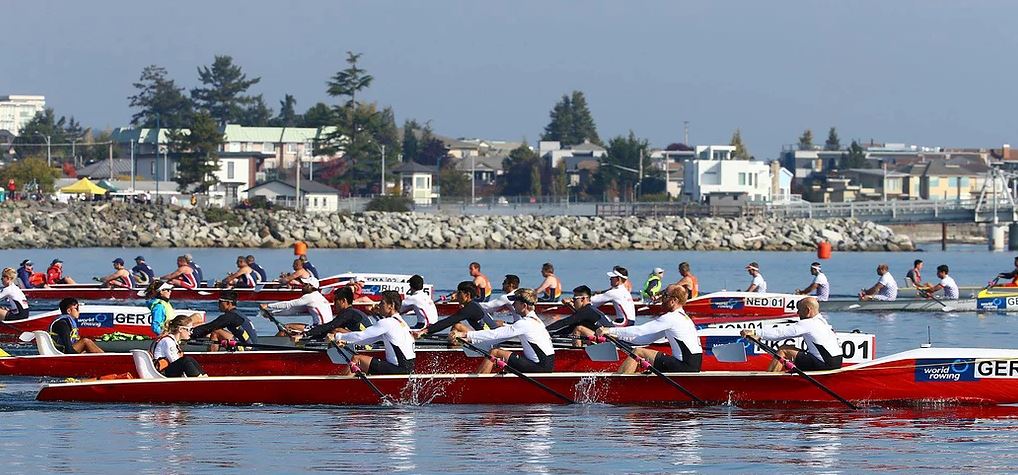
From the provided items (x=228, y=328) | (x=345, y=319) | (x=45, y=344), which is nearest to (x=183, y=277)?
(x=45, y=344)

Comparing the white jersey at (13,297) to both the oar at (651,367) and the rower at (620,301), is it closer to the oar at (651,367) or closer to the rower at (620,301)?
the rower at (620,301)

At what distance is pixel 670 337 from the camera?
20.8 metres

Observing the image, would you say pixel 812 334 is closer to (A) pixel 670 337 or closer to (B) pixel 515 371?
(A) pixel 670 337

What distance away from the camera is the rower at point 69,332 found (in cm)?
2491

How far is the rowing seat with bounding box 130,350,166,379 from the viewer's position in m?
21.4

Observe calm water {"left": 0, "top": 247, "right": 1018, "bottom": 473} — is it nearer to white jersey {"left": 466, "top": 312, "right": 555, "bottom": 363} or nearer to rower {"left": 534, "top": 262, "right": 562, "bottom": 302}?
white jersey {"left": 466, "top": 312, "right": 555, "bottom": 363}

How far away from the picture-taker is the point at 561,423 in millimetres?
19891

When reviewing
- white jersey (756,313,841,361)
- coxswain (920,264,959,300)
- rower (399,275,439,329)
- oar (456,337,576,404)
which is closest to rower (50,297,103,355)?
rower (399,275,439,329)

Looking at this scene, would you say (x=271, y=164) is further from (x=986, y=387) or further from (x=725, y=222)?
(x=986, y=387)

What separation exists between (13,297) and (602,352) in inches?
497

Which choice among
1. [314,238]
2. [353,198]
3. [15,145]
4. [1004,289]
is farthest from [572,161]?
[1004,289]

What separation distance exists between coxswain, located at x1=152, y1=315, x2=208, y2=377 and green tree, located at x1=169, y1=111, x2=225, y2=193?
8983 cm

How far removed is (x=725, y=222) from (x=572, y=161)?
196 feet

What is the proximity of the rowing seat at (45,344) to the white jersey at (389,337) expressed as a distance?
18.6ft
